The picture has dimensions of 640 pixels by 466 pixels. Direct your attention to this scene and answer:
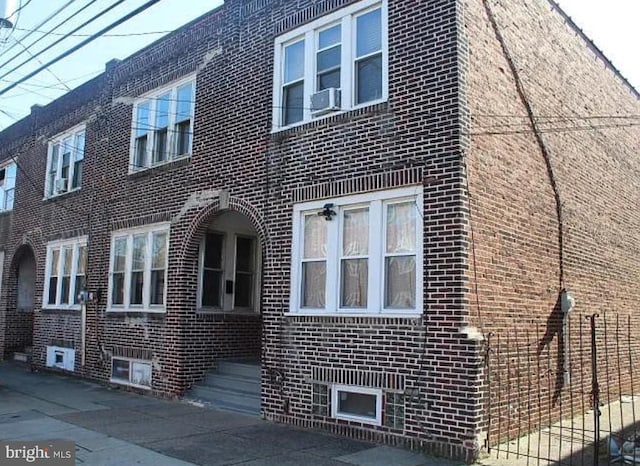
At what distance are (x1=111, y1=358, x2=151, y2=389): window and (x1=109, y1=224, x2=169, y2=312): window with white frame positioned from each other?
1106 millimetres

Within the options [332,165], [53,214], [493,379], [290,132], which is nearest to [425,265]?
[493,379]

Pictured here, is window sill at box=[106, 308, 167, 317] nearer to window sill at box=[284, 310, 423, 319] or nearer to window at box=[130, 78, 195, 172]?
window at box=[130, 78, 195, 172]

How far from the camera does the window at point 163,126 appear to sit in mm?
12508

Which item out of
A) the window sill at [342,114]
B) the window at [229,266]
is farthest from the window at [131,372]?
the window sill at [342,114]

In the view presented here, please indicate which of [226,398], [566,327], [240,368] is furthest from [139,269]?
[566,327]

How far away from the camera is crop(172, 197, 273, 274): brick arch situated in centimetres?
1050

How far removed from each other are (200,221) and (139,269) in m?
2.42

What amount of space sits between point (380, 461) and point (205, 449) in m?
2.19

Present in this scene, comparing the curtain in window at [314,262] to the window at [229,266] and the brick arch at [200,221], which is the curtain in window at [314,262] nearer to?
the brick arch at [200,221]

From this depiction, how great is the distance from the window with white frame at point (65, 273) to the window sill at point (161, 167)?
8.77 feet

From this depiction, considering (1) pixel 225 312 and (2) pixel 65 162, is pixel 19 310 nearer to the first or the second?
(2) pixel 65 162

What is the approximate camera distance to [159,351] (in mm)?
11984

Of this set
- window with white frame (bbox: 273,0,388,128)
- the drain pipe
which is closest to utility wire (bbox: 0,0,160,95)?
window with white frame (bbox: 273,0,388,128)

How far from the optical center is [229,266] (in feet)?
42.0
